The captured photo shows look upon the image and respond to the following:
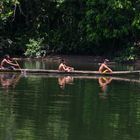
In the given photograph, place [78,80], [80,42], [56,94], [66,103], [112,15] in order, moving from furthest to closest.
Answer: [80,42], [112,15], [78,80], [56,94], [66,103]

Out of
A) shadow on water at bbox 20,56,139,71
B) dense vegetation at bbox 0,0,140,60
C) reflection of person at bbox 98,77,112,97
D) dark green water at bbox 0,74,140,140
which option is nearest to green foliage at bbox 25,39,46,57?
dense vegetation at bbox 0,0,140,60

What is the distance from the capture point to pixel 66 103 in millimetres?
21250

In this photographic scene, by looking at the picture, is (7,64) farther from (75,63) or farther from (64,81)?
(75,63)

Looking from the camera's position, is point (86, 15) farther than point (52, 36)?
No

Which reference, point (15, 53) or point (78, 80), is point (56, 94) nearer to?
point (78, 80)

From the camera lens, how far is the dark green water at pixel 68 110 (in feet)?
52.2

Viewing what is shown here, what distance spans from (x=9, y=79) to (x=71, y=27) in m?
14.7

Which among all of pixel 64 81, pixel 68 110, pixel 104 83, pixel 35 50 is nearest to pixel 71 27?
pixel 35 50

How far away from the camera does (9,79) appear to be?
29.6m

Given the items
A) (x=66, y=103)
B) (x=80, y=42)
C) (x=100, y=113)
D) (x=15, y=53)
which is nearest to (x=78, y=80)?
(x=66, y=103)

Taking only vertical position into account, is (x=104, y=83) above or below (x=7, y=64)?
below

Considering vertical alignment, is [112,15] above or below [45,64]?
above

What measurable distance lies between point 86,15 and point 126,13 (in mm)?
2724

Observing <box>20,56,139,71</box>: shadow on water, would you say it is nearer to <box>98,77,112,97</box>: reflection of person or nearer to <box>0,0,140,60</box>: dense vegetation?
<box>0,0,140,60</box>: dense vegetation
